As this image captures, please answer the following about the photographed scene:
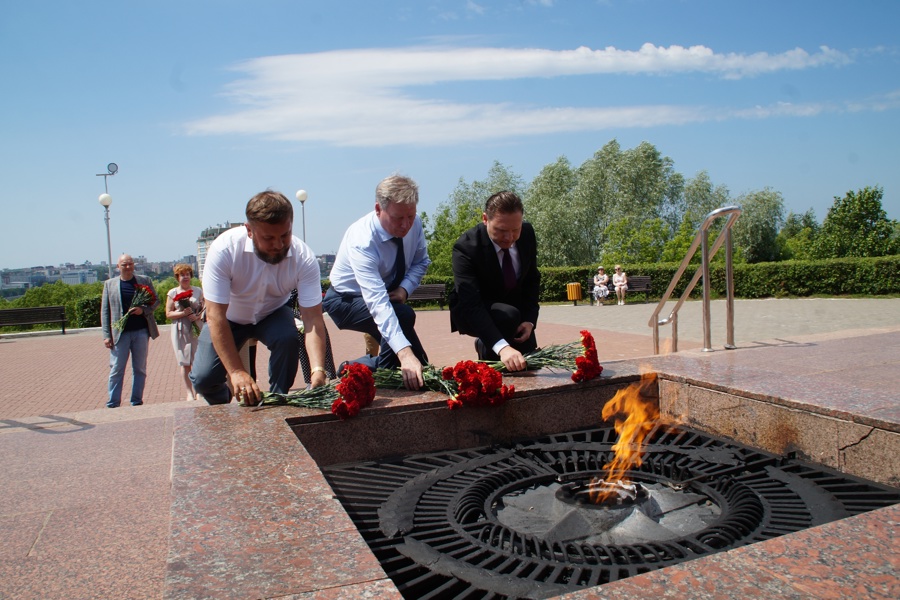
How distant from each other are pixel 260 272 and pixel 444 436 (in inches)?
54.7

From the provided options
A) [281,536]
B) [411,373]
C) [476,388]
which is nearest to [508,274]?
[411,373]

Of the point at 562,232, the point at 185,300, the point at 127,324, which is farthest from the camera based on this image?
the point at 562,232

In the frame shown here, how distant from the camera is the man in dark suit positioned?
438 centimetres

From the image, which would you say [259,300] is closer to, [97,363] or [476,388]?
[476,388]

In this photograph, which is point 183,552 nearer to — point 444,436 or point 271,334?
point 444,436

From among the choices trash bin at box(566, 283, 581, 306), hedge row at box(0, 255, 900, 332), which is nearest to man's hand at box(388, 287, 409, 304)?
hedge row at box(0, 255, 900, 332)

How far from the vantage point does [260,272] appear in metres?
3.95

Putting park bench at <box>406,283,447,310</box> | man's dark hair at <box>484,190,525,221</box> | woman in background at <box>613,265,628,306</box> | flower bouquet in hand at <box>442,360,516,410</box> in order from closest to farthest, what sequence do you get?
flower bouquet in hand at <box>442,360,516,410</box>
man's dark hair at <box>484,190,525,221</box>
woman in background at <box>613,265,628,306</box>
park bench at <box>406,283,447,310</box>

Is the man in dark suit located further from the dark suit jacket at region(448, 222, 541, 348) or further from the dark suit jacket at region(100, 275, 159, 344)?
the dark suit jacket at region(100, 275, 159, 344)

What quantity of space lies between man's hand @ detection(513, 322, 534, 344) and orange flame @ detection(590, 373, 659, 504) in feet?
3.12

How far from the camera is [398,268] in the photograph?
15.4 ft

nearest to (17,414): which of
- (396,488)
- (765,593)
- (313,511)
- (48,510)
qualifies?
(48,510)

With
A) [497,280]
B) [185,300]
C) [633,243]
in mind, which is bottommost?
[185,300]

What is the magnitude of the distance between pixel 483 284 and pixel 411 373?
1.28 m
